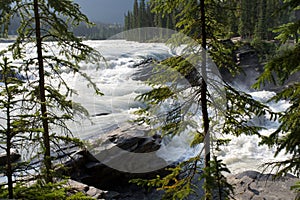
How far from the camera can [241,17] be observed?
51625 mm

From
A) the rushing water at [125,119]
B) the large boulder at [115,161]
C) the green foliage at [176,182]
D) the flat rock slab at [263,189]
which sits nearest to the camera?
the green foliage at [176,182]

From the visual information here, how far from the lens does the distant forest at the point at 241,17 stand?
6.12 metres

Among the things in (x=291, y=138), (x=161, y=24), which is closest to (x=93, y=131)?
(x=291, y=138)

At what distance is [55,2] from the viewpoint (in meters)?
6.65

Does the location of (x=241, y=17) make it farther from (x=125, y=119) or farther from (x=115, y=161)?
(x=115, y=161)

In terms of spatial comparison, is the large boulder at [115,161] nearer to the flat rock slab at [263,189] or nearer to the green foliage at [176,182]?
the flat rock slab at [263,189]

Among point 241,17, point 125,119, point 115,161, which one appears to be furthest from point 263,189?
point 241,17

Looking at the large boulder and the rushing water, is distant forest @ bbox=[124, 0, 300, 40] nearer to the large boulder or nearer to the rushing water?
the rushing water

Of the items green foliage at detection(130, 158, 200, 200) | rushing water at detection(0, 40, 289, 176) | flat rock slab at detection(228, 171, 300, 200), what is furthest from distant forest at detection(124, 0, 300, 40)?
flat rock slab at detection(228, 171, 300, 200)

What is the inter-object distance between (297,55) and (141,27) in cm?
8407

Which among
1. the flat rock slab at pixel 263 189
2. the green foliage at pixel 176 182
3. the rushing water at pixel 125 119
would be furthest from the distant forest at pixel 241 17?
the flat rock slab at pixel 263 189

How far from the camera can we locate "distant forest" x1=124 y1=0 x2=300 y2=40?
612 cm

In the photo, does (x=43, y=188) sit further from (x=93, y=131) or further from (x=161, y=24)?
(x=161, y=24)

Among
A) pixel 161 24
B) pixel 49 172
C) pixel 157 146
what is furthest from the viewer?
pixel 161 24
